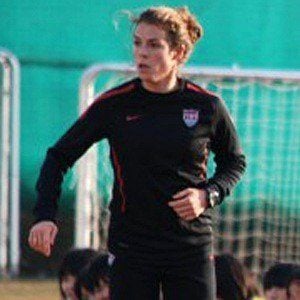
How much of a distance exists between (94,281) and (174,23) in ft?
6.67

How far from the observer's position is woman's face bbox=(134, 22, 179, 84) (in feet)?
15.5

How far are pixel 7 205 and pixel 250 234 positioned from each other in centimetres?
174

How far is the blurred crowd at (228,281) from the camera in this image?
20.3 feet

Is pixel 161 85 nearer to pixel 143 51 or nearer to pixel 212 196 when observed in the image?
pixel 143 51

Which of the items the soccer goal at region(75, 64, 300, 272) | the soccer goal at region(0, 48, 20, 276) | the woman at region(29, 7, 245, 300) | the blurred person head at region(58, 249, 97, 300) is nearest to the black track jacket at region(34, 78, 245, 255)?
the woman at region(29, 7, 245, 300)

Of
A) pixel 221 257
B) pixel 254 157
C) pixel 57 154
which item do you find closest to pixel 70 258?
pixel 221 257

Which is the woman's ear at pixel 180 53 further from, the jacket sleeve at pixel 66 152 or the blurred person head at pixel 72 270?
the blurred person head at pixel 72 270

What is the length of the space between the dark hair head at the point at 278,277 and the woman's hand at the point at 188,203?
5.66ft

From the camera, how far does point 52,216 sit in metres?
4.77

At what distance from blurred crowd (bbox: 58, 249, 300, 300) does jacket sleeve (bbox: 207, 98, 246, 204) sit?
1.29 meters

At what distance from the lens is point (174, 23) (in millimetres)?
4797

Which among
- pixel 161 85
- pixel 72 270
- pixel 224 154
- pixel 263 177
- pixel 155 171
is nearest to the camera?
pixel 155 171

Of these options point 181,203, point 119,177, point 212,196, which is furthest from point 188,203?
point 119,177

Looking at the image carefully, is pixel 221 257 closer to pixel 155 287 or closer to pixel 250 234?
pixel 155 287
